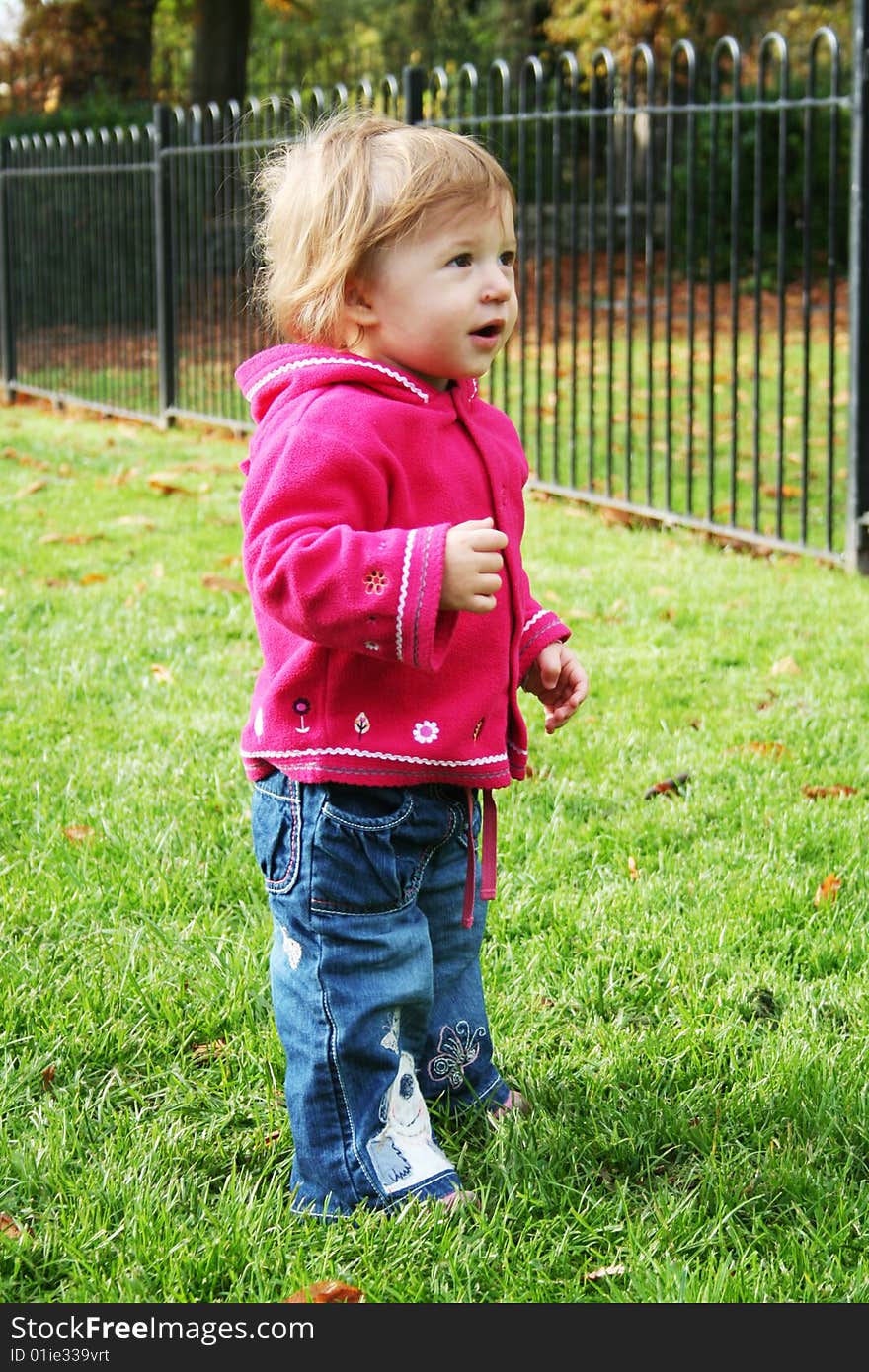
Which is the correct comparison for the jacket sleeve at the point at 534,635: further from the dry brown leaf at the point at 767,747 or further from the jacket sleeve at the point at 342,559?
the dry brown leaf at the point at 767,747

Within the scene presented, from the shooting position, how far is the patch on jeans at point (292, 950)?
2.13 meters

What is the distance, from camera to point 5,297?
12688 millimetres

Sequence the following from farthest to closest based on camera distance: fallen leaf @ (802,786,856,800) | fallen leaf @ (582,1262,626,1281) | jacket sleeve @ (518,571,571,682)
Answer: fallen leaf @ (802,786,856,800) → jacket sleeve @ (518,571,571,682) → fallen leaf @ (582,1262,626,1281)

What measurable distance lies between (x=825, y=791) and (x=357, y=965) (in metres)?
1.89

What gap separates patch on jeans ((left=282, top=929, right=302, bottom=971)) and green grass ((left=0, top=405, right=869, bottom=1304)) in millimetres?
327

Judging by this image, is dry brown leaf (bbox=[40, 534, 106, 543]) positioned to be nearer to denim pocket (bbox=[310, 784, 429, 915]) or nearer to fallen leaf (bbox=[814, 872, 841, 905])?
fallen leaf (bbox=[814, 872, 841, 905])

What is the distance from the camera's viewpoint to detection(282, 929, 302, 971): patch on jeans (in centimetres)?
213

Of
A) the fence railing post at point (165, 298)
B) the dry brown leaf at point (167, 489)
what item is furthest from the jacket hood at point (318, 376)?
the fence railing post at point (165, 298)

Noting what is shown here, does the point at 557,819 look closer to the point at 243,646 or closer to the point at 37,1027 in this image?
the point at 37,1027

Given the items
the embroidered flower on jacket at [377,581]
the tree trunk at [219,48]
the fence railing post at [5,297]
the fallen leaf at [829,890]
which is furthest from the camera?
the tree trunk at [219,48]

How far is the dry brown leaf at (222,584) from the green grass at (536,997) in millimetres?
596

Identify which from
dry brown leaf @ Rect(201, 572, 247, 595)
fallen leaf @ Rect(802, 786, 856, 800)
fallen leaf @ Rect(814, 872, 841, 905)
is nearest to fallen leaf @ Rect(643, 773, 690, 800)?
fallen leaf @ Rect(802, 786, 856, 800)

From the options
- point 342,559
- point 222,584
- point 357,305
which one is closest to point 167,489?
point 222,584
